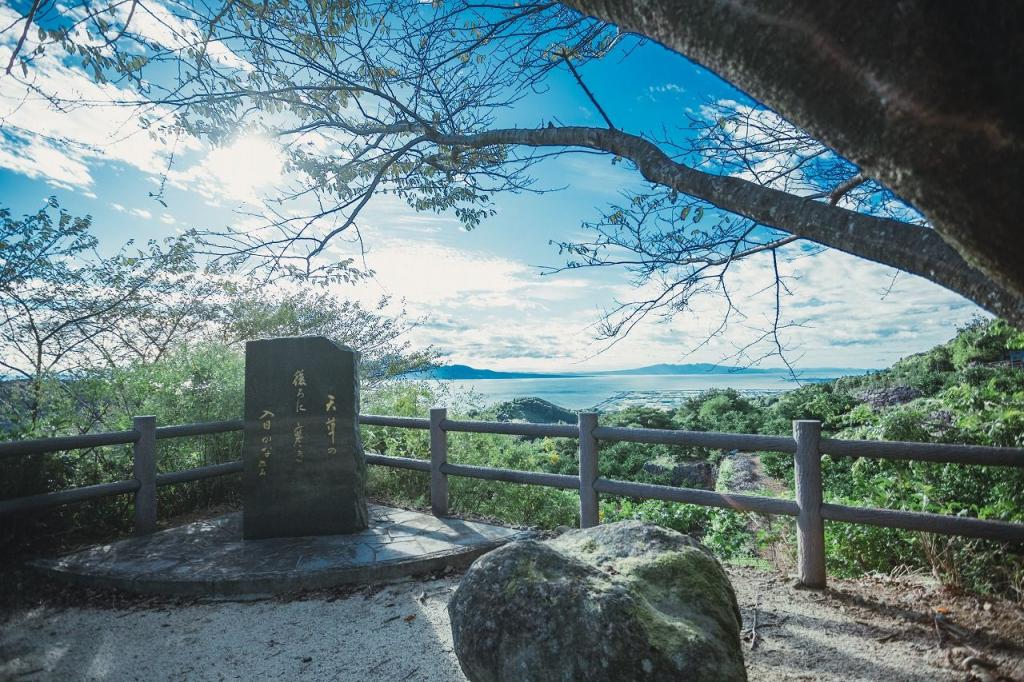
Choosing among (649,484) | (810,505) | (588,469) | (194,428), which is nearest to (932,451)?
(810,505)

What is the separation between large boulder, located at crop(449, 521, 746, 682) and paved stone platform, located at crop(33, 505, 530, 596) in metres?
2.18

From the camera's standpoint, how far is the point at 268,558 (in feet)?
15.4

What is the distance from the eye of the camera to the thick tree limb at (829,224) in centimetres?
168

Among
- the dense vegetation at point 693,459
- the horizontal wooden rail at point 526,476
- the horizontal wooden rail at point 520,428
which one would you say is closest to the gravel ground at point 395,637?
the dense vegetation at point 693,459

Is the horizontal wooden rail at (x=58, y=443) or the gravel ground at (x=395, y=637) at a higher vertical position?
the horizontal wooden rail at (x=58, y=443)

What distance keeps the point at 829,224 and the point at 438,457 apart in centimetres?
446

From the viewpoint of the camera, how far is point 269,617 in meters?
3.97

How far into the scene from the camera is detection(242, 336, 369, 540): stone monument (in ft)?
17.2

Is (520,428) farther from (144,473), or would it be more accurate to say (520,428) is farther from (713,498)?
(144,473)

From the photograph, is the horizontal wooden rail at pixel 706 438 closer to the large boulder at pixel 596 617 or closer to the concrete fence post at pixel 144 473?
the large boulder at pixel 596 617

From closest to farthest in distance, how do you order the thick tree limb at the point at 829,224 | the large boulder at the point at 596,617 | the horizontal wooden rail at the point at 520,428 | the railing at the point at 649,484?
the thick tree limb at the point at 829,224
the large boulder at the point at 596,617
the railing at the point at 649,484
the horizontal wooden rail at the point at 520,428

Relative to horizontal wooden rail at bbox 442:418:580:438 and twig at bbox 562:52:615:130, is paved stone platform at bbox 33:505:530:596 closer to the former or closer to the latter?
horizontal wooden rail at bbox 442:418:580:438

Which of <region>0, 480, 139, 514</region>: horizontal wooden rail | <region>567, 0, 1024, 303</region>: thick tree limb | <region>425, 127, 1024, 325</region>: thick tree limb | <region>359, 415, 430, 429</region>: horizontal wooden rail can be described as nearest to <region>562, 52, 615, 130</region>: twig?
<region>425, 127, 1024, 325</region>: thick tree limb

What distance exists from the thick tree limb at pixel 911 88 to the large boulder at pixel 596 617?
5.36 feet
